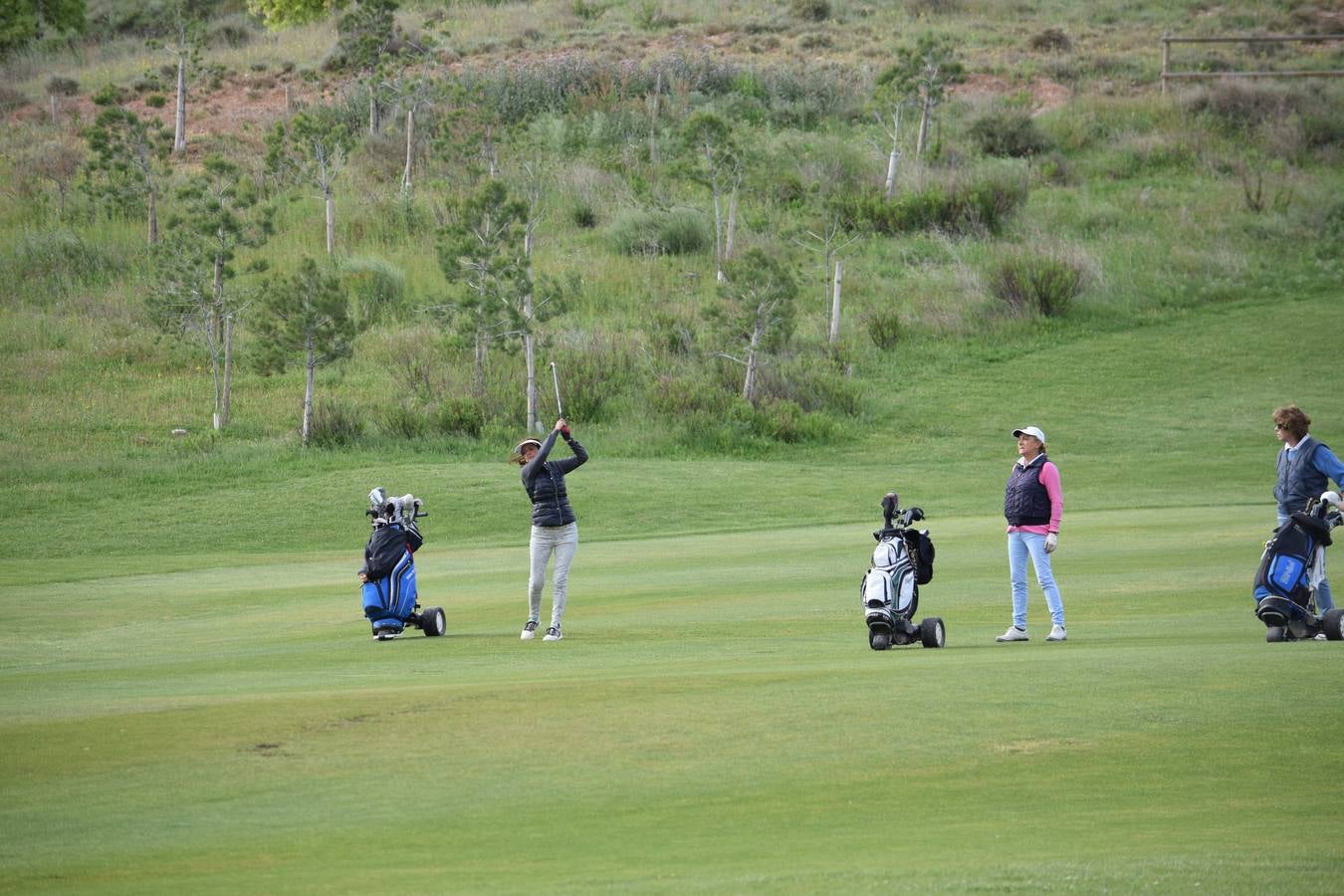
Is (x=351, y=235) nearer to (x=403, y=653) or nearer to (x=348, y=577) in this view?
(x=348, y=577)

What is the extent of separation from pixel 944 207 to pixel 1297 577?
45324mm

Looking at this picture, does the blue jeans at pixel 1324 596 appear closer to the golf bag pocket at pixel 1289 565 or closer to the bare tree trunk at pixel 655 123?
the golf bag pocket at pixel 1289 565

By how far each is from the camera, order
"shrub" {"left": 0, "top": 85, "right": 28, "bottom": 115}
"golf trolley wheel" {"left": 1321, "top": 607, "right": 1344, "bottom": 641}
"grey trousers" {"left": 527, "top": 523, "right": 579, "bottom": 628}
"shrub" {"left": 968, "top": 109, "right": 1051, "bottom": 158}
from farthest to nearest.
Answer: "shrub" {"left": 0, "top": 85, "right": 28, "bottom": 115} < "shrub" {"left": 968, "top": 109, "right": 1051, "bottom": 158} < "grey trousers" {"left": 527, "top": 523, "right": 579, "bottom": 628} < "golf trolley wheel" {"left": 1321, "top": 607, "right": 1344, "bottom": 641}

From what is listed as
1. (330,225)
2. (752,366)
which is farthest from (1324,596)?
(330,225)

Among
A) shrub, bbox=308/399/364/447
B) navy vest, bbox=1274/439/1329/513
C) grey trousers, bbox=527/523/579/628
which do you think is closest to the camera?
navy vest, bbox=1274/439/1329/513

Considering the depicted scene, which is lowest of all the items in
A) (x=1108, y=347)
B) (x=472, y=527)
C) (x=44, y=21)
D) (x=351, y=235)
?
(x=472, y=527)

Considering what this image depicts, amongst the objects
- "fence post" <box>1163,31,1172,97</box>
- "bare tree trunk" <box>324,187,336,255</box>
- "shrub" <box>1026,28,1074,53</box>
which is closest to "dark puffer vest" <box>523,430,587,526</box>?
"bare tree trunk" <box>324,187,336,255</box>

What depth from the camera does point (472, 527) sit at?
3169 centimetres

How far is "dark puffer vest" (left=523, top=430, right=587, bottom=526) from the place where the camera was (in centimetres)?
1681

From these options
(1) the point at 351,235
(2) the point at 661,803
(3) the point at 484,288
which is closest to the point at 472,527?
(3) the point at 484,288

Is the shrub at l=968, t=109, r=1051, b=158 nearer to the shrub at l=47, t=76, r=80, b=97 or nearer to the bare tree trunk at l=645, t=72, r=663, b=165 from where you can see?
the bare tree trunk at l=645, t=72, r=663, b=165

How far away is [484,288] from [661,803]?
32543mm

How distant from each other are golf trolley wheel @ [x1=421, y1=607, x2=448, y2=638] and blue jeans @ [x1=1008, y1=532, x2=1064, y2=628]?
6.22 metres

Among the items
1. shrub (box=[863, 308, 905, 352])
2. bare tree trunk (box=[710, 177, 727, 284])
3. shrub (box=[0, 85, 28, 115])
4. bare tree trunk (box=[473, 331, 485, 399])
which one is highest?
shrub (box=[0, 85, 28, 115])
